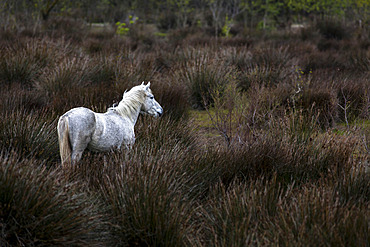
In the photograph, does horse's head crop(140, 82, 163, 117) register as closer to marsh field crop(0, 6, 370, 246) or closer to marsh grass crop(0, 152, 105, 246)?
marsh field crop(0, 6, 370, 246)

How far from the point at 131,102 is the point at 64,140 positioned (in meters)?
0.93

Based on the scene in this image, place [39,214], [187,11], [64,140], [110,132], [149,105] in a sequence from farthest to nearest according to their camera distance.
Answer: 1. [187,11]
2. [149,105]
3. [110,132]
4. [64,140]
5. [39,214]

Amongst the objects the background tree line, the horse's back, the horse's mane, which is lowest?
the background tree line

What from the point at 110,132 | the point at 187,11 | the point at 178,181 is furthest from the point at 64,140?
the point at 187,11

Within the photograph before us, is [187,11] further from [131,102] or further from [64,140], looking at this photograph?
[64,140]

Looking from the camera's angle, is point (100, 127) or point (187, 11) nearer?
point (100, 127)

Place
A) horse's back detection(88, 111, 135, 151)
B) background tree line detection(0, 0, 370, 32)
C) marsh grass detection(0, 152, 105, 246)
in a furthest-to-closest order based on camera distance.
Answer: background tree line detection(0, 0, 370, 32) < horse's back detection(88, 111, 135, 151) < marsh grass detection(0, 152, 105, 246)

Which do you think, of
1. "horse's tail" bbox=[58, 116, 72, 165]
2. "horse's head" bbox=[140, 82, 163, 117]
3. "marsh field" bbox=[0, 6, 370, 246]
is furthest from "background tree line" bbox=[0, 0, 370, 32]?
"horse's tail" bbox=[58, 116, 72, 165]

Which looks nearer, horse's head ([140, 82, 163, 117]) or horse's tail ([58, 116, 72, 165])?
horse's tail ([58, 116, 72, 165])

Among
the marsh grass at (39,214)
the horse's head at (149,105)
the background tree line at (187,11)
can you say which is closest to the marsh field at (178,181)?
the marsh grass at (39,214)

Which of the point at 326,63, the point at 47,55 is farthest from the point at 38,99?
the point at 326,63

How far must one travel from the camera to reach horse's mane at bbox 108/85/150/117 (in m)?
4.24

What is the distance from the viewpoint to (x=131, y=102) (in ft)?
14.2

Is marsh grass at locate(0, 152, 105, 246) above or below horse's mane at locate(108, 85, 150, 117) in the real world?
below
